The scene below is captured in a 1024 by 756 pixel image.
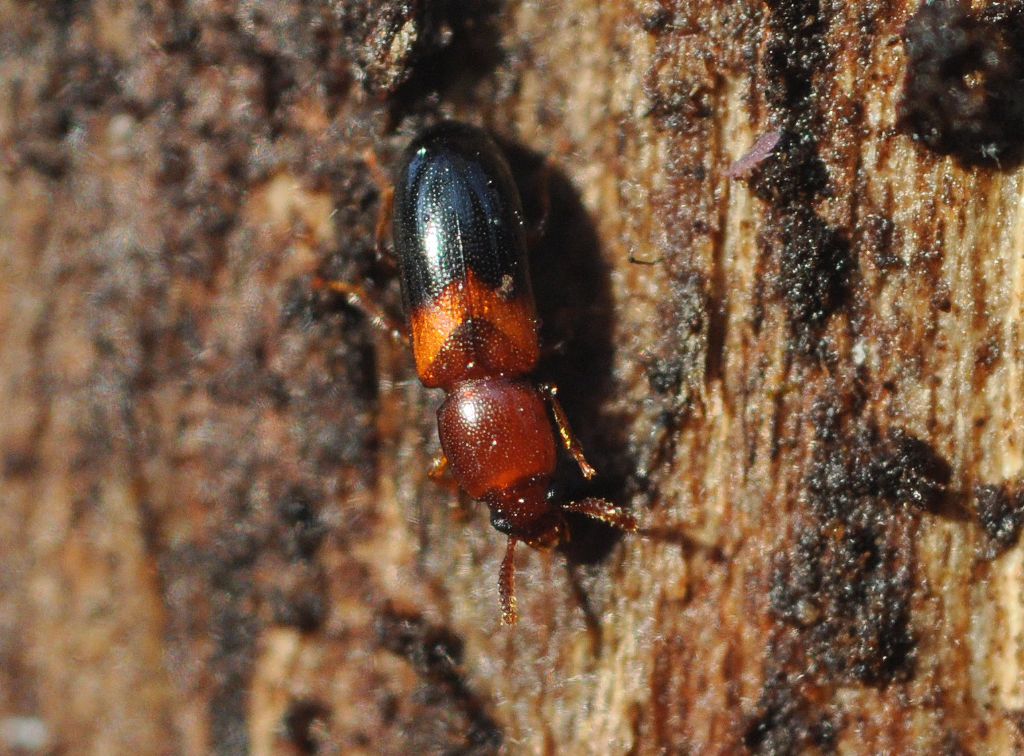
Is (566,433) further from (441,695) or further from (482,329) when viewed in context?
(441,695)

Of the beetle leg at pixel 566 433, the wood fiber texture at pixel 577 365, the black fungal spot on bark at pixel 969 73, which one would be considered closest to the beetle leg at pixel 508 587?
the wood fiber texture at pixel 577 365

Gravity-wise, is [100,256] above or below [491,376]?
above

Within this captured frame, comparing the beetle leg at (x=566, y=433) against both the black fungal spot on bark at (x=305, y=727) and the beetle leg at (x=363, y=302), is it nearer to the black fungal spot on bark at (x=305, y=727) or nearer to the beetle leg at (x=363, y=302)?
the beetle leg at (x=363, y=302)

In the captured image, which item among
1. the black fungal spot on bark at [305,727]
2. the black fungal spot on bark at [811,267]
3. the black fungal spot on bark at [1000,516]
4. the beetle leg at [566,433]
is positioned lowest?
the black fungal spot on bark at [305,727]

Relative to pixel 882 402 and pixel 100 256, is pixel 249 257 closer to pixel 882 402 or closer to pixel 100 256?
pixel 100 256

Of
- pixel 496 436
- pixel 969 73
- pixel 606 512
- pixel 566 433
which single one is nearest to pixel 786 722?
pixel 606 512

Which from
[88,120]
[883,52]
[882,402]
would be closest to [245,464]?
[88,120]
